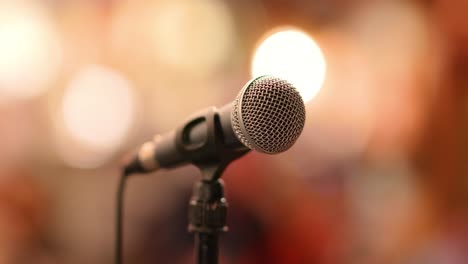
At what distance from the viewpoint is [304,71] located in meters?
1.38

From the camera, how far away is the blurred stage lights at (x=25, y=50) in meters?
1.36

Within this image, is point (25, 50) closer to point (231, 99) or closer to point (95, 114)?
point (95, 114)

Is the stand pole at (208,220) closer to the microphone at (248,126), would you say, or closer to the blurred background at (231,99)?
the microphone at (248,126)

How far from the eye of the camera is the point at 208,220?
0.55 m

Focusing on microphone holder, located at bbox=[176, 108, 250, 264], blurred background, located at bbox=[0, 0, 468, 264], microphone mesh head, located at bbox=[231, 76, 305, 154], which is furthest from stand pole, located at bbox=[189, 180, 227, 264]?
blurred background, located at bbox=[0, 0, 468, 264]

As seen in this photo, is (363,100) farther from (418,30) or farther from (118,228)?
(118,228)

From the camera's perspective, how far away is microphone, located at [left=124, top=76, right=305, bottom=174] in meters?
0.41

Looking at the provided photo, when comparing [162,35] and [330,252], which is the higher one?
[162,35]

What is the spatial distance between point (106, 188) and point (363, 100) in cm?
86

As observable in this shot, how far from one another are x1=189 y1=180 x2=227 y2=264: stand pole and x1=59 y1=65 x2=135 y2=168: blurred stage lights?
0.94 metres

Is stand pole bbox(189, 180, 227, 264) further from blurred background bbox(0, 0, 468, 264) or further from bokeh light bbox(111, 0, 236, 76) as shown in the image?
bokeh light bbox(111, 0, 236, 76)

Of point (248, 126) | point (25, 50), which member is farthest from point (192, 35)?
point (248, 126)

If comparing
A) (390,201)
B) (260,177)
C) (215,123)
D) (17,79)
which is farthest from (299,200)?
(215,123)

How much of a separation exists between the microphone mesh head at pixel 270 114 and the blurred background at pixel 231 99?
0.93 meters
